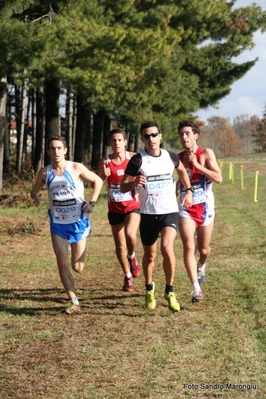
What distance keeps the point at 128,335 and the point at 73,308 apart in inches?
47.7

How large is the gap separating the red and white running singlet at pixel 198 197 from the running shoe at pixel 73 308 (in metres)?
1.69

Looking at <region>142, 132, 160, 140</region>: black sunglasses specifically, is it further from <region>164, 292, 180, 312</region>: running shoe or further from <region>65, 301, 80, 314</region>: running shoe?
<region>65, 301, 80, 314</region>: running shoe

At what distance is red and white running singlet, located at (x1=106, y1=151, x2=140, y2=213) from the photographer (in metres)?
8.91

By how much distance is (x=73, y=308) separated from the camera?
758cm

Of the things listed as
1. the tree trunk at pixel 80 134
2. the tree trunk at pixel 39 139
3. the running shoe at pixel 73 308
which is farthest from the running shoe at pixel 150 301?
the tree trunk at pixel 80 134

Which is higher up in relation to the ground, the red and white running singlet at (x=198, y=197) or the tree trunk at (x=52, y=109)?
the tree trunk at (x=52, y=109)

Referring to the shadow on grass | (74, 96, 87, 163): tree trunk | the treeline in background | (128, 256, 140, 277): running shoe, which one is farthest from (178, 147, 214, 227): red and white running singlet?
(74, 96, 87, 163): tree trunk

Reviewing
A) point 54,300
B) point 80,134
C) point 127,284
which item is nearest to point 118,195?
point 127,284

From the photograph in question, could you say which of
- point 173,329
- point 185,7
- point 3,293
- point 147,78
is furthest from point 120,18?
point 173,329

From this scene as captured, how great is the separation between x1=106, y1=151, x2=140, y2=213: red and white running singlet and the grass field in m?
1.13

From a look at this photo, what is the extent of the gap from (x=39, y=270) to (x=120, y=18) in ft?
50.0

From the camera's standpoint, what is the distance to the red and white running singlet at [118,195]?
29.2ft

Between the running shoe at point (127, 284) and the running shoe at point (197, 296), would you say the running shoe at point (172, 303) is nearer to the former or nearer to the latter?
the running shoe at point (197, 296)

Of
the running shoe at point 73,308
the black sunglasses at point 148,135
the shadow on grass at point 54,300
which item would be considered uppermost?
the black sunglasses at point 148,135
